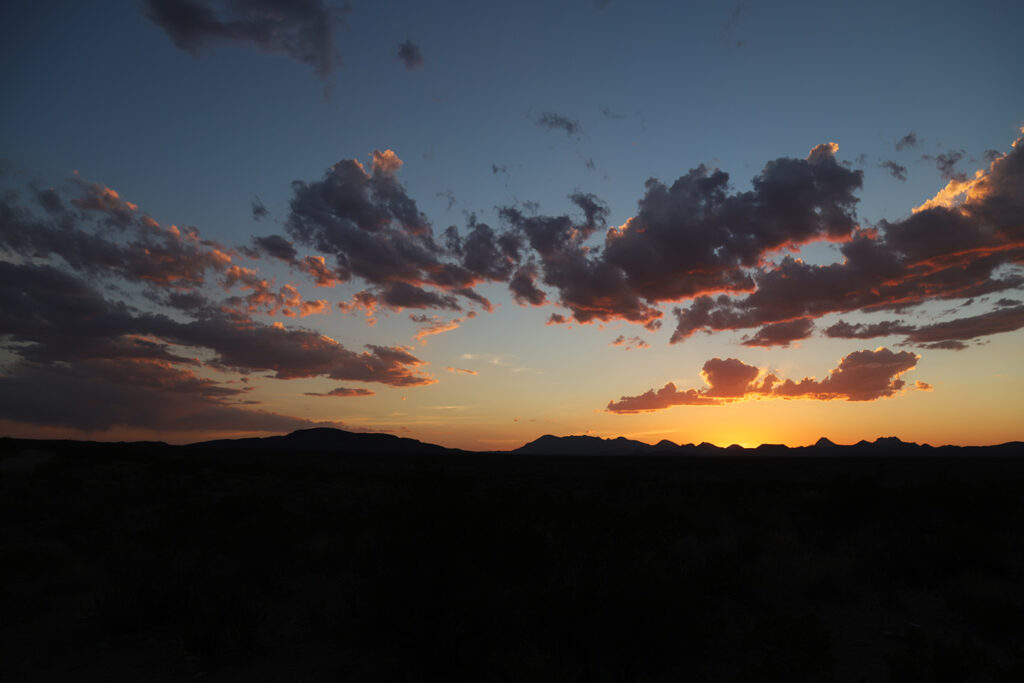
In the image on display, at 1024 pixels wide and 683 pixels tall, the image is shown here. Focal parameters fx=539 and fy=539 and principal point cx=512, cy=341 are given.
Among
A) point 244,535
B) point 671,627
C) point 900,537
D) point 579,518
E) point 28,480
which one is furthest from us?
point 28,480

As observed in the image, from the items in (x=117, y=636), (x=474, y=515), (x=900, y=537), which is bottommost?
(x=117, y=636)

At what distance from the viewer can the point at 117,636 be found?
824cm

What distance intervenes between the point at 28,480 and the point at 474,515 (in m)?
25.2

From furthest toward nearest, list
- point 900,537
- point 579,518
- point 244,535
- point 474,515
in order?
1. point 244,535
2. point 900,537
3. point 579,518
4. point 474,515

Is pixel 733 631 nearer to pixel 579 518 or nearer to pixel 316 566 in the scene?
pixel 579 518

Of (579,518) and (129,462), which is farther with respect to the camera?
(129,462)

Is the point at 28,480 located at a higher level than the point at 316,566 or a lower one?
higher

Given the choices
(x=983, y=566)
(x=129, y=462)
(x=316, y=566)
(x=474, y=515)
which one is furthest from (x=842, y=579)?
(x=129, y=462)

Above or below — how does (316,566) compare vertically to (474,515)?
below

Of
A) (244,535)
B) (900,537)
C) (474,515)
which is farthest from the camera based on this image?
(244,535)

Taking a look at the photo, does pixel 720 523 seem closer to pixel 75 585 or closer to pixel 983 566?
pixel 983 566

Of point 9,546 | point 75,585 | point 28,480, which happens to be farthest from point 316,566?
point 28,480

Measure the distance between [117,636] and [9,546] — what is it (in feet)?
24.4

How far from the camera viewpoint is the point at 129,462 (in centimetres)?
Answer: 3284
